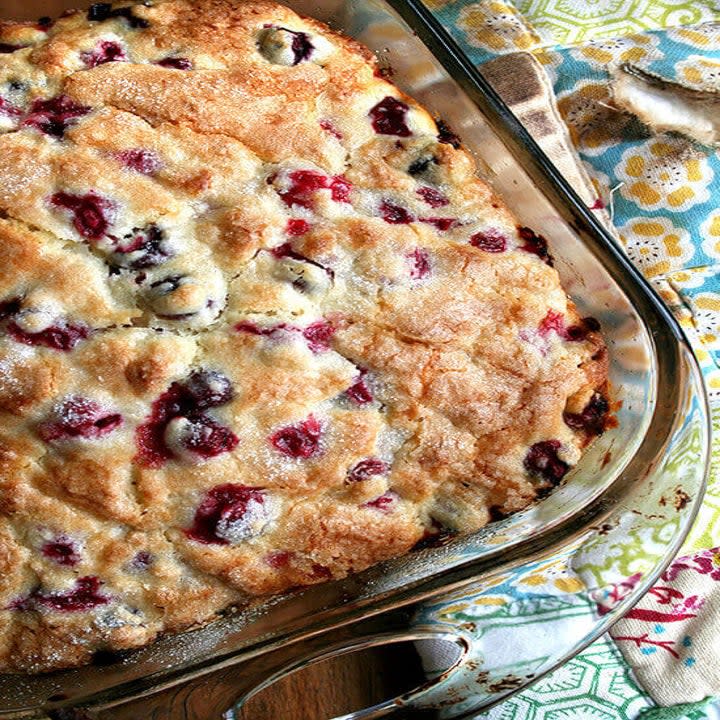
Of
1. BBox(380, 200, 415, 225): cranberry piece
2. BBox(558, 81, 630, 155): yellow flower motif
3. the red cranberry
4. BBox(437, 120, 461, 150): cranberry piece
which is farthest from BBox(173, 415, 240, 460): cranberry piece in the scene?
Answer: BBox(558, 81, 630, 155): yellow flower motif

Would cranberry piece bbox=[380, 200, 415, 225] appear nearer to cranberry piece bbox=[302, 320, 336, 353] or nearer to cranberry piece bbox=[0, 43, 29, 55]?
cranberry piece bbox=[302, 320, 336, 353]

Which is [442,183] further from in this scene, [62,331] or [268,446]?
[62,331]

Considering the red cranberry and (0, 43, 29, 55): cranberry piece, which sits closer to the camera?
the red cranberry

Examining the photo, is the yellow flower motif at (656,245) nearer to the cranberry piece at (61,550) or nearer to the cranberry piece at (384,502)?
the cranberry piece at (384,502)

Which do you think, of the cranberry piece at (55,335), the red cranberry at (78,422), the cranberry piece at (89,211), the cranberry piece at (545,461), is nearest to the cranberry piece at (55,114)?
the cranberry piece at (89,211)

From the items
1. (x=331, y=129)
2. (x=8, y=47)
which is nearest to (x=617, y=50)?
(x=331, y=129)

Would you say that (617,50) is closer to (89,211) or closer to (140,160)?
(140,160)

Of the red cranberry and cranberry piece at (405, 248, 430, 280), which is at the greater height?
cranberry piece at (405, 248, 430, 280)
